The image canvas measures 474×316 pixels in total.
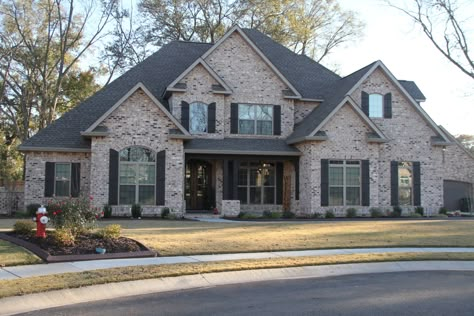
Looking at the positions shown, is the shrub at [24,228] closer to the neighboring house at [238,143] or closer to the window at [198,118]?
the neighboring house at [238,143]

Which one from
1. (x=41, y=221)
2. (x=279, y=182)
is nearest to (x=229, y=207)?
(x=279, y=182)

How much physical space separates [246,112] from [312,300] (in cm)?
A: 1935

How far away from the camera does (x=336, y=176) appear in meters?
25.7

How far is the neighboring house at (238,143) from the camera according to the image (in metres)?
24.1

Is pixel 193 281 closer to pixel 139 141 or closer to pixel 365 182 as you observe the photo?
pixel 139 141

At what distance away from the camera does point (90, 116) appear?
26.8m

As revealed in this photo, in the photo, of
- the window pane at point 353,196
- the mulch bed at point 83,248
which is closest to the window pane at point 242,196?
the window pane at point 353,196

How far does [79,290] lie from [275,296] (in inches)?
131

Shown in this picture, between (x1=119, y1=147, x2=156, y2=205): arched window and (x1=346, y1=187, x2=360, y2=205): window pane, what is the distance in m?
9.30

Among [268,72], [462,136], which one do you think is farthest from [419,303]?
[462,136]

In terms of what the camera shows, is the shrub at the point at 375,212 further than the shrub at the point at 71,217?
Yes

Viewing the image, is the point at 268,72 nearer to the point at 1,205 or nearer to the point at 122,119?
the point at 122,119

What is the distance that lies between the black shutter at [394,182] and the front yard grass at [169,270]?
13.2 meters

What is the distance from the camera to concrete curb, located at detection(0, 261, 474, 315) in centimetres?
832
